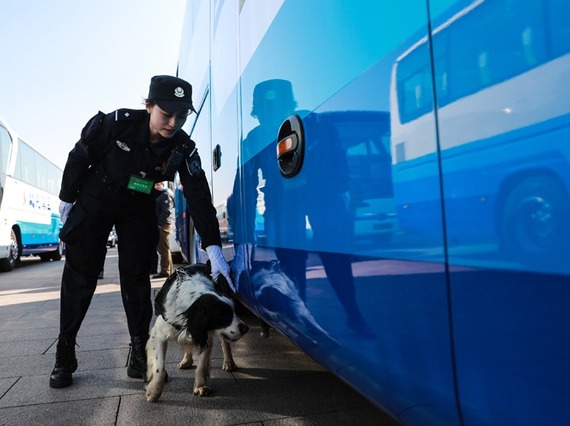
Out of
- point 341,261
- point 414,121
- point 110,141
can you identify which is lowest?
point 341,261

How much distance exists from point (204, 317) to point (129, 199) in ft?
2.84

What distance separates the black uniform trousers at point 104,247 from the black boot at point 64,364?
0.07 metres

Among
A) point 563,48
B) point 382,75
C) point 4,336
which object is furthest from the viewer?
point 4,336

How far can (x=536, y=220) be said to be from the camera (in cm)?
80

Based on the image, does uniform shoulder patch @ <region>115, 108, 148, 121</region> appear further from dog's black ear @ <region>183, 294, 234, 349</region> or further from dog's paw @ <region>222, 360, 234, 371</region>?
dog's paw @ <region>222, 360, 234, 371</region>

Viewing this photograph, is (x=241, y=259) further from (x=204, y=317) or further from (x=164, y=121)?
(x=164, y=121)

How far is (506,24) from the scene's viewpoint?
0.84 metres

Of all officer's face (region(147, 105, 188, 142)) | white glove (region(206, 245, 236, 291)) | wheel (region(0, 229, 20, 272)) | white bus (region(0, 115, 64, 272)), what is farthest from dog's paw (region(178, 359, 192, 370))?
wheel (region(0, 229, 20, 272))

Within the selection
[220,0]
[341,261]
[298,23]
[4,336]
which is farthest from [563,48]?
[4,336]

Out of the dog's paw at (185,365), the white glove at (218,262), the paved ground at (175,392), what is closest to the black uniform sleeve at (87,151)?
the white glove at (218,262)

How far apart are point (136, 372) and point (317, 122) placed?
7.42 ft

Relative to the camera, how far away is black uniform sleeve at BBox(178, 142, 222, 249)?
2906mm

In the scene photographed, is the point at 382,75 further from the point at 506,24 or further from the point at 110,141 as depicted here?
the point at 110,141

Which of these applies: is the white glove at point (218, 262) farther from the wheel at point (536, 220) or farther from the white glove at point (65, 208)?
the wheel at point (536, 220)
